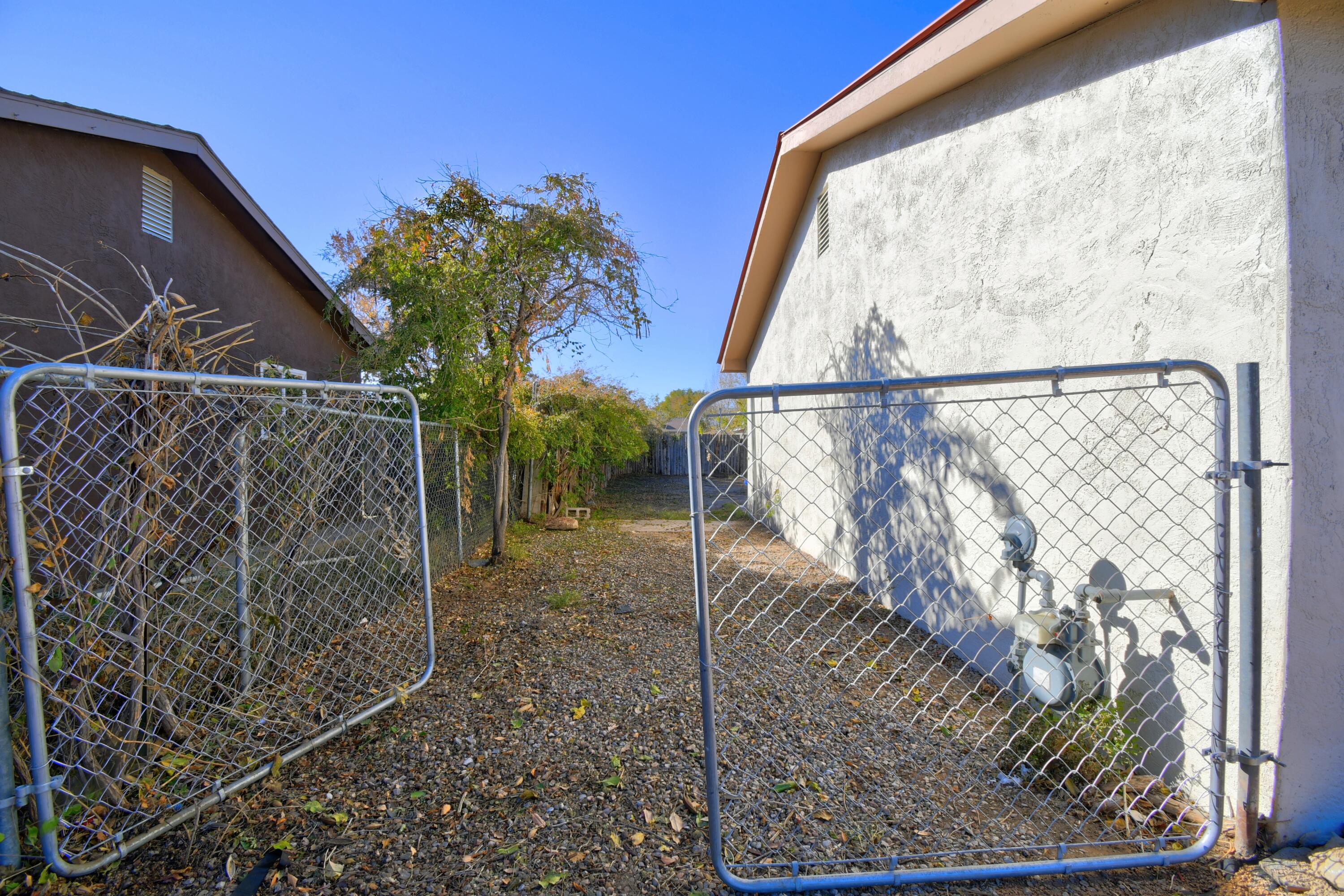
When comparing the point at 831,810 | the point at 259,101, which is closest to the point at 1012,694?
the point at 831,810

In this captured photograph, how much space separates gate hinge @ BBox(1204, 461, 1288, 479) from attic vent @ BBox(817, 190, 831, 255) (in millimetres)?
4566

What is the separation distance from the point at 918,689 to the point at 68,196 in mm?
8193

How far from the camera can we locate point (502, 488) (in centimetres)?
648

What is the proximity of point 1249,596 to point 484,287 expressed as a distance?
5712mm

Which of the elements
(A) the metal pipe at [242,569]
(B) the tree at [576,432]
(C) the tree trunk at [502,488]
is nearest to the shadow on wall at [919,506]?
(A) the metal pipe at [242,569]

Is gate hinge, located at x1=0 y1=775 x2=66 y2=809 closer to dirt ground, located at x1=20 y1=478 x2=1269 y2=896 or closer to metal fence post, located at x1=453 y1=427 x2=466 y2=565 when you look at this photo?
dirt ground, located at x1=20 y1=478 x2=1269 y2=896

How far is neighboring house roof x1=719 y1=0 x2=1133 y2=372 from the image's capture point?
2.90 metres

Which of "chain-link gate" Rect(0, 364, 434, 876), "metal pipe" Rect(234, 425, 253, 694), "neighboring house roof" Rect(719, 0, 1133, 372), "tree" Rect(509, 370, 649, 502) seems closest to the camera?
"chain-link gate" Rect(0, 364, 434, 876)

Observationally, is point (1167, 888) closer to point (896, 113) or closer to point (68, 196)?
point (896, 113)

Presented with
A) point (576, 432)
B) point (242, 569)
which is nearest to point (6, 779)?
point (242, 569)

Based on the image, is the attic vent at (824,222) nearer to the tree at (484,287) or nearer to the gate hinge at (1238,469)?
Result: the tree at (484,287)

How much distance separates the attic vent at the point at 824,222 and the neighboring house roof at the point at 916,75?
1.46ft

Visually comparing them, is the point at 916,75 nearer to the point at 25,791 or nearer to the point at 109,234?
the point at 25,791

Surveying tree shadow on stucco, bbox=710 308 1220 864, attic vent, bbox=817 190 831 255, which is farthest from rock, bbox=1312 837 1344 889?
attic vent, bbox=817 190 831 255
